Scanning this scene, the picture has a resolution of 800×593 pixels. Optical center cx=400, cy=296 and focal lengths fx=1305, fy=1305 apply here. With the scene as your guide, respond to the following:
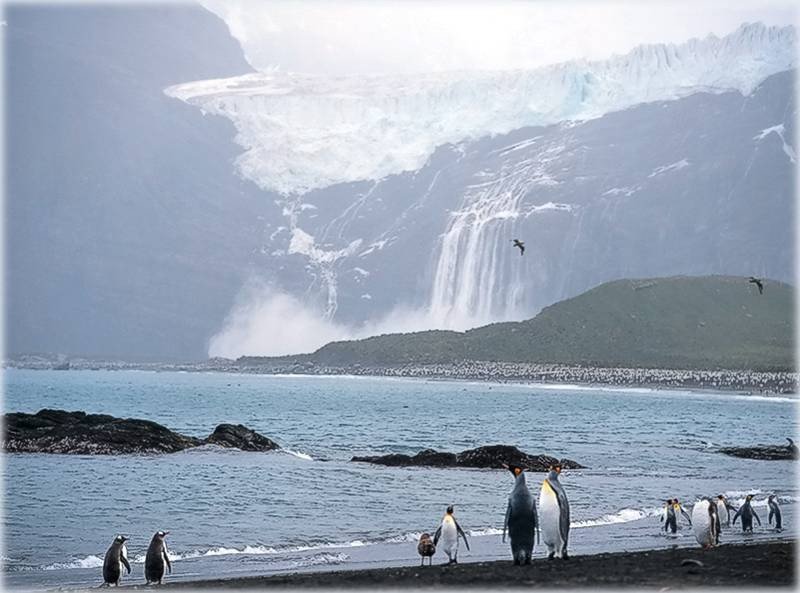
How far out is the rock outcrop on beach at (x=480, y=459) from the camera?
46.0 meters

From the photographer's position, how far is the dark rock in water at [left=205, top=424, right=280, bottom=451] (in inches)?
2062

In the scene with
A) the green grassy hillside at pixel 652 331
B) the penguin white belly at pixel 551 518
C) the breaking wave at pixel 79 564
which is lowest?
the breaking wave at pixel 79 564

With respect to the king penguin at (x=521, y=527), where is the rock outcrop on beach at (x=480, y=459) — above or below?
above

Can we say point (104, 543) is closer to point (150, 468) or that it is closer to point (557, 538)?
point (557, 538)

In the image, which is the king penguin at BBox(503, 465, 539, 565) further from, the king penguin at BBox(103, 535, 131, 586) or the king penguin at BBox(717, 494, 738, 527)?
the king penguin at BBox(717, 494, 738, 527)

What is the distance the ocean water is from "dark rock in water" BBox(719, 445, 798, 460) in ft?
3.76

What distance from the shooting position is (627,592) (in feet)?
52.4

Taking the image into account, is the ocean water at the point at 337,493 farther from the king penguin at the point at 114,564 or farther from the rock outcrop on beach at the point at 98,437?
the rock outcrop on beach at the point at 98,437

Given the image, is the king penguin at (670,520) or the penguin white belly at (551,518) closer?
the penguin white belly at (551,518)

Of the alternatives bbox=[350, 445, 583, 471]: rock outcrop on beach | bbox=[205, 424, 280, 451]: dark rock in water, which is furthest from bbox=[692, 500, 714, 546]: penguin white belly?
bbox=[205, 424, 280, 451]: dark rock in water

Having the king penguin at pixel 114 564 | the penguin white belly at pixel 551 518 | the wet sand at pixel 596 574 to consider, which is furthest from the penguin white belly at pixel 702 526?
the king penguin at pixel 114 564

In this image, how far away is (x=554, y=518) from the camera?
2109 cm

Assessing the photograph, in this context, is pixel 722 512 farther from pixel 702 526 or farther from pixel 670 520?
pixel 702 526

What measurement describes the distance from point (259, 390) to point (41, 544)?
108 metres
